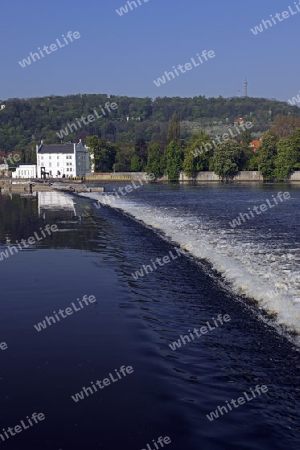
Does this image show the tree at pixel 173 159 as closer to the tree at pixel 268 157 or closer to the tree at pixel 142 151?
the tree at pixel 142 151

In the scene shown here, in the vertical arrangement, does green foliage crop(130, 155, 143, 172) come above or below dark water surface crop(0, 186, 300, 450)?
above

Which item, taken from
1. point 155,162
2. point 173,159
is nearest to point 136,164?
point 155,162

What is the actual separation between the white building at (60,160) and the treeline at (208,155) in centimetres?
651

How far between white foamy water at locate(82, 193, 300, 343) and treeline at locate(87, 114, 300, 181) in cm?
9653

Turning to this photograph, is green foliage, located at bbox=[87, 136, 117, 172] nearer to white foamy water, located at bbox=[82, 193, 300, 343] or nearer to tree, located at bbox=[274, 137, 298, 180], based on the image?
tree, located at bbox=[274, 137, 298, 180]

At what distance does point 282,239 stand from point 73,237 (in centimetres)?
968

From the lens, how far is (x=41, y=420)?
6656 millimetres

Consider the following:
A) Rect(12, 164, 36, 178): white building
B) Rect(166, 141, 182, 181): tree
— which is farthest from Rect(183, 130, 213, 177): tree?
Rect(12, 164, 36, 178): white building

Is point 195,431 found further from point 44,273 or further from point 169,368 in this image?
point 44,273

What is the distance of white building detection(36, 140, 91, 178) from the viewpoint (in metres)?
157

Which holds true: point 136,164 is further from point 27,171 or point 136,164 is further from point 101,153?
point 27,171

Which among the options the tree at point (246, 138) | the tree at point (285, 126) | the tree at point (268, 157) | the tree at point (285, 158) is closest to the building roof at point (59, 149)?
the tree at point (246, 138)

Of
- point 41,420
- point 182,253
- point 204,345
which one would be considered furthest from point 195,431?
point 182,253

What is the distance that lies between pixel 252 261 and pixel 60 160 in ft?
477
